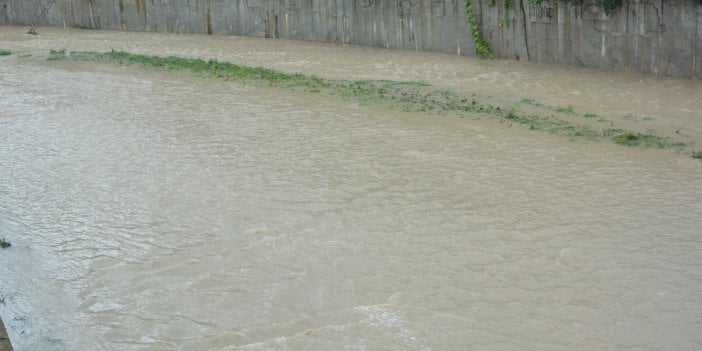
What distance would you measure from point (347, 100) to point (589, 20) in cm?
528

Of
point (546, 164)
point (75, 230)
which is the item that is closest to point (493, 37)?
point (546, 164)

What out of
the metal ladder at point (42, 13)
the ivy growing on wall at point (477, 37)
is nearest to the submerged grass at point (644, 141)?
the ivy growing on wall at point (477, 37)

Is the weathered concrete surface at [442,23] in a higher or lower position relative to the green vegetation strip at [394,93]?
higher

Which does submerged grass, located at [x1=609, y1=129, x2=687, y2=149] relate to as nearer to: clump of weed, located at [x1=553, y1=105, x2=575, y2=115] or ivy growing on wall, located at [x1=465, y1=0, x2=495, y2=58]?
clump of weed, located at [x1=553, y1=105, x2=575, y2=115]

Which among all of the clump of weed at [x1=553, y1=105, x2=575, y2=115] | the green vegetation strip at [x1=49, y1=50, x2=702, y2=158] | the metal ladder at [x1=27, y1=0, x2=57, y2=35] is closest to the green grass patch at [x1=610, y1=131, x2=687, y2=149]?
the green vegetation strip at [x1=49, y1=50, x2=702, y2=158]

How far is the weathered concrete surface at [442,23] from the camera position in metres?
16.2

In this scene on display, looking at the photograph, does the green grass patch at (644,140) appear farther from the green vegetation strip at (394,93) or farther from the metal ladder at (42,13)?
the metal ladder at (42,13)

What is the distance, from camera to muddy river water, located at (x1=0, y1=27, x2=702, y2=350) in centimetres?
682

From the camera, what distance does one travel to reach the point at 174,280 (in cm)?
774

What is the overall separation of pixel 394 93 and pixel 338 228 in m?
7.09

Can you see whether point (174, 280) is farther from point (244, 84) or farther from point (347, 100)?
point (244, 84)

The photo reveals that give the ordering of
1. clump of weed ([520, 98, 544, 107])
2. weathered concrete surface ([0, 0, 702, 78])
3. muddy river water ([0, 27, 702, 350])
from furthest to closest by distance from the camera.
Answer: weathered concrete surface ([0, 0, 702, 78]) < clump of weed ([520, 98, 544, 107]) < muddy river water ([0, 27, 702, 350])

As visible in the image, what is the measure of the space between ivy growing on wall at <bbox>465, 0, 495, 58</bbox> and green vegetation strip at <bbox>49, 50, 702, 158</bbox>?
9.42 feet

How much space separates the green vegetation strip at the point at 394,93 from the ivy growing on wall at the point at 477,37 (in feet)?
9.42
